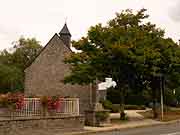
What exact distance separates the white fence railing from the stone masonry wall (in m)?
20.5


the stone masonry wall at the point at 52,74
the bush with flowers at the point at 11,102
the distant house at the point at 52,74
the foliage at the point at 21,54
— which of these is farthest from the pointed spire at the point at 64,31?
the bush with flowers at the point at 11,102

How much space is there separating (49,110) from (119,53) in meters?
9.41

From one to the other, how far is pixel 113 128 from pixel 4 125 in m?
8.16

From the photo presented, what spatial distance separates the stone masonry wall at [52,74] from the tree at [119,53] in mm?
12013

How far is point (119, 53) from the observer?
29438 mm

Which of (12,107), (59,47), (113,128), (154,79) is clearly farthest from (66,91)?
(12,107)

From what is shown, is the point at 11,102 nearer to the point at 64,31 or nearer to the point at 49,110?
the point at 49,110

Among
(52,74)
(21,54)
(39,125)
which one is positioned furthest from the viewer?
(21,54)

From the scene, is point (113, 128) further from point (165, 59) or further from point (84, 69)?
point (165, 59)

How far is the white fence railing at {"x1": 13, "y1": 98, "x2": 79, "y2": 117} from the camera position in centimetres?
2073

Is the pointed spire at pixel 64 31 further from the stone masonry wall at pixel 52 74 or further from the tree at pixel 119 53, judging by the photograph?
the tree at pixel 119 53

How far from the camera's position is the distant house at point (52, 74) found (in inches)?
1742

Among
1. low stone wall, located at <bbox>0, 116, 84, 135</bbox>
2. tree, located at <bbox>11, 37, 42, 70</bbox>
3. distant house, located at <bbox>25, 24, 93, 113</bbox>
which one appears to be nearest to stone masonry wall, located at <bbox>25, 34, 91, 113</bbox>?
distant house, located at <bbox>25, 24, 93, 113</bbox>

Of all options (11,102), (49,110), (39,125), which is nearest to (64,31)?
(49,110)
